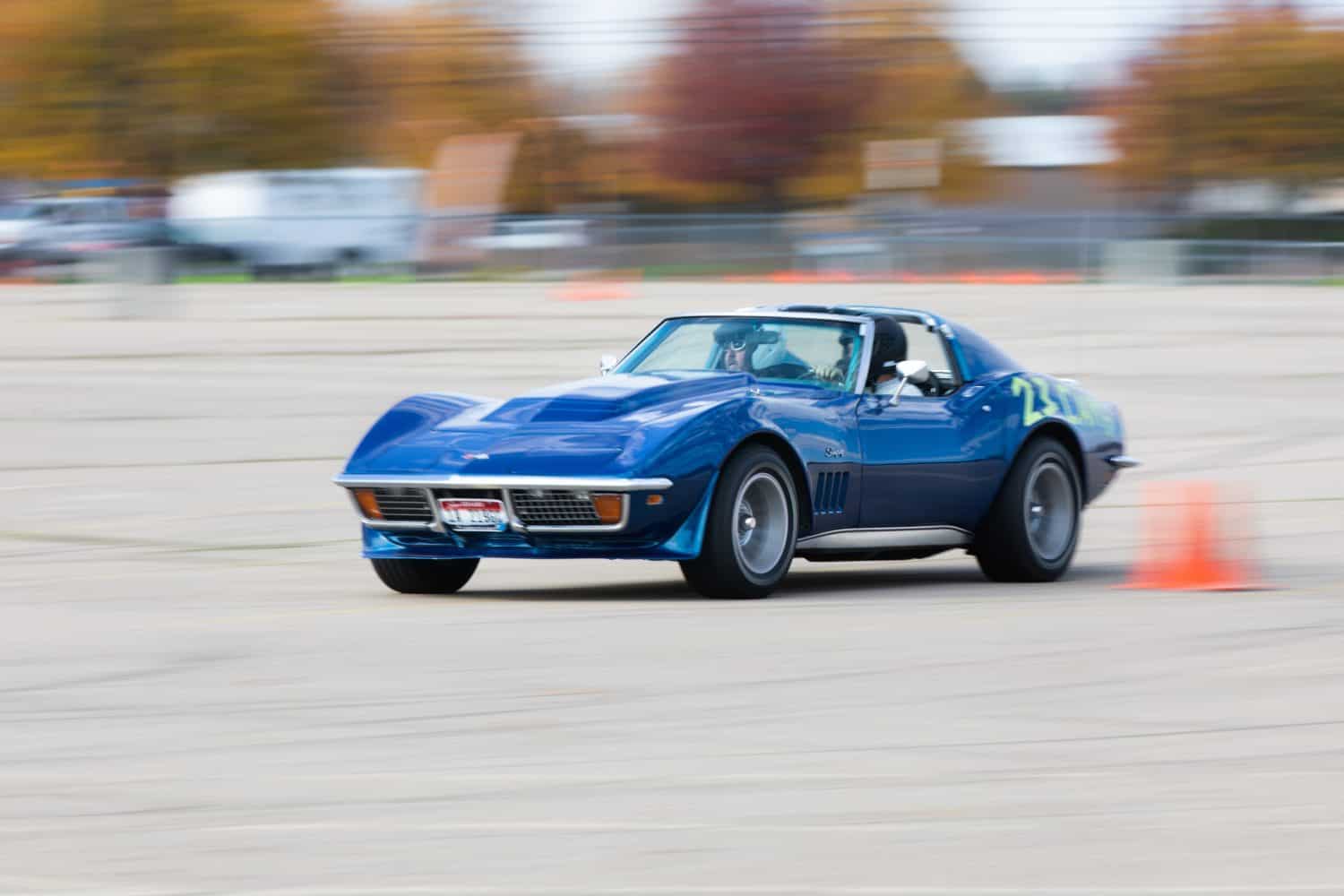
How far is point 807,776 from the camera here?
602 centimetres

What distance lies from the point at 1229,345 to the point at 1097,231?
45.2 ft

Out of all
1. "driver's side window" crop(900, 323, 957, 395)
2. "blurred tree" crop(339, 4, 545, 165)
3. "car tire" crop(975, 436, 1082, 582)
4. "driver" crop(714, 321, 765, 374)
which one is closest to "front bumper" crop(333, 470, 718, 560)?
"driver" crop(714, 321, 765, 374)

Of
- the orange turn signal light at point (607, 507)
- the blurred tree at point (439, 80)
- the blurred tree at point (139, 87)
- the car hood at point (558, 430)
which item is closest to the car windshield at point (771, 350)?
the car hood at point (558, 430)

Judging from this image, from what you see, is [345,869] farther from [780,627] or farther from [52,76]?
[52,76]

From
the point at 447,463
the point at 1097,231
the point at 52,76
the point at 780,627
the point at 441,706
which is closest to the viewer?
the point at 441,706

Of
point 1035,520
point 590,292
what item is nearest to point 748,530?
point 1035,520

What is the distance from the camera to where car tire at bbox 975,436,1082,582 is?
37.0ft

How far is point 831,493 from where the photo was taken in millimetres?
10383

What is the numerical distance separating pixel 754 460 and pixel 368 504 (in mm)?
1727

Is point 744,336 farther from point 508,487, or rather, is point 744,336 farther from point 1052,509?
point 1052,509

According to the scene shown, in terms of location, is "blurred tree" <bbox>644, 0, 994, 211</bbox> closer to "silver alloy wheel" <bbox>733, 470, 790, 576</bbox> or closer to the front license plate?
"silver alloy wheel" <bbox>733, 470, 790, 576</bbox>

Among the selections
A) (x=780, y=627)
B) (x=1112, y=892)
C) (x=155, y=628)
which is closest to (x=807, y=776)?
(x=1112, y=892)

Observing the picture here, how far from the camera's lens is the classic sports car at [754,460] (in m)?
9.62

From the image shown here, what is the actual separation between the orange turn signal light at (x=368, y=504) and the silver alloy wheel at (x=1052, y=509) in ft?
10.9
